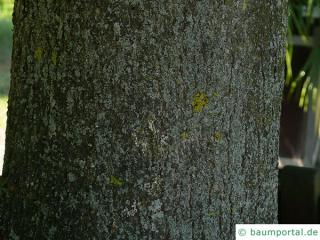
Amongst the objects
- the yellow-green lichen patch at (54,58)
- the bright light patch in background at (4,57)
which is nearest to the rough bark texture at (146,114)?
the yellow-green lichen patch at (54,58)

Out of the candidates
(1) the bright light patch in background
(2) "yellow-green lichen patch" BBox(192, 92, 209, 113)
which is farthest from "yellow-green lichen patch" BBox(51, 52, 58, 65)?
(1) the bright light patch in background

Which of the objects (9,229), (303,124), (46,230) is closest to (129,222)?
(46,230)

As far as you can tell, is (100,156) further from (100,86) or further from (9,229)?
(9,229)

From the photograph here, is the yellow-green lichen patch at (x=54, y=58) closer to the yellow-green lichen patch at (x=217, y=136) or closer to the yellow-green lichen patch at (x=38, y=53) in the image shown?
the yellow-green lichen patch at (x=38, y=53)

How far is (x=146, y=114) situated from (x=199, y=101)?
0.14m

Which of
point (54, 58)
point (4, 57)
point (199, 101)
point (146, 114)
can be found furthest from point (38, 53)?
point (4, 57)

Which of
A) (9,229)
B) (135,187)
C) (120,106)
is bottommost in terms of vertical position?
(9,229)

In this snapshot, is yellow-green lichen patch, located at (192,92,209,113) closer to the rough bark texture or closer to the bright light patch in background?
the rough bark texture

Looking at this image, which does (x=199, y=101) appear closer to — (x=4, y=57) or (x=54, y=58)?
(x=54, y=58)

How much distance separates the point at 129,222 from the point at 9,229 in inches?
15.7

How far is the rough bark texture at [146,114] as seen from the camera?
198 centimetres

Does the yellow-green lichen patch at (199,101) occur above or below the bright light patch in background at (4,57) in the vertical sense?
below

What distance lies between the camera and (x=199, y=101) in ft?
6.59

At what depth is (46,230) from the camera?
2.12 meters
